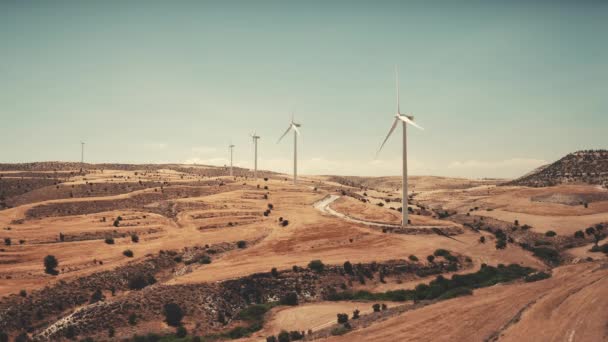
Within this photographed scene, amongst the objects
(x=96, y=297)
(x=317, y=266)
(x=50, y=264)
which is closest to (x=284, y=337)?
Answer: (x=317, y=266)

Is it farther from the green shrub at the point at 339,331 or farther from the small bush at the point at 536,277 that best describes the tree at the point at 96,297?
the small bush at the point at 536,277

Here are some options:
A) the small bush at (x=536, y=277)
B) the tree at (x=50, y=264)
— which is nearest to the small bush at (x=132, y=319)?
the tree at (x=50, y=264)

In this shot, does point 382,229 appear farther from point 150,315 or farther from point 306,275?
point 150,315

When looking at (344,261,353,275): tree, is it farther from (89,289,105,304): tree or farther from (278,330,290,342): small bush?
(89,289,105,304): tree

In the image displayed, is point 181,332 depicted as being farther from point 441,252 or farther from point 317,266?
point 441,252

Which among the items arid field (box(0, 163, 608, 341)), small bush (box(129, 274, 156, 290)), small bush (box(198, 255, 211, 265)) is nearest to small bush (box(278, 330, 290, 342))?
arid field (box(0, 163, 608, 341))

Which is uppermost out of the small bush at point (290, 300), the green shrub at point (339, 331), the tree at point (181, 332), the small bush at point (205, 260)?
the small bush at point (205, 260)

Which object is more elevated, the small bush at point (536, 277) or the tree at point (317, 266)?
the small bush at point (536, 277)
